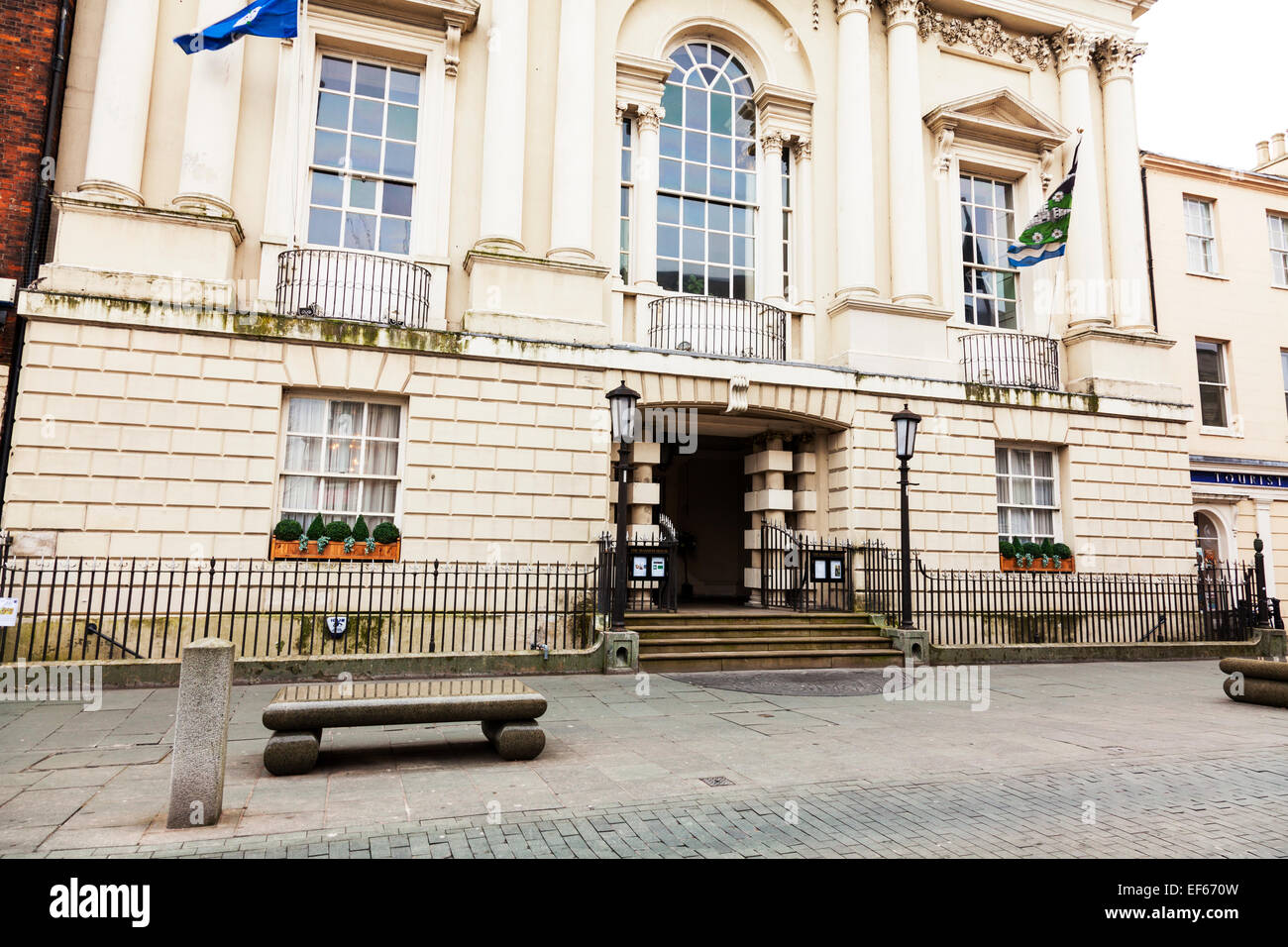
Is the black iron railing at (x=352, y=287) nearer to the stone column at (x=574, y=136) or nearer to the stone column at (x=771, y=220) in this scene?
the stone column at (x=574, y=136)

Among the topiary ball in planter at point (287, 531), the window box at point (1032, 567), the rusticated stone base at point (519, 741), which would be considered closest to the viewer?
the rusticated stone base at point (519, 741)

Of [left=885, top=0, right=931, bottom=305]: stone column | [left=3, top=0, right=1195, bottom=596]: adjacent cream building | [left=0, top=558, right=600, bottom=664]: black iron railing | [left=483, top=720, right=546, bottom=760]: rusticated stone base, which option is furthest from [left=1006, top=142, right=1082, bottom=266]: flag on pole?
[left=483, top=720, right=546, bottom=760]: rusticated stone base

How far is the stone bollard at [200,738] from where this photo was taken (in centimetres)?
454

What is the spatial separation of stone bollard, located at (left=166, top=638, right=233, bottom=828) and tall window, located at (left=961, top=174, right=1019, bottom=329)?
1625 centimetres

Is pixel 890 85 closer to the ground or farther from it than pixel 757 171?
farther from it

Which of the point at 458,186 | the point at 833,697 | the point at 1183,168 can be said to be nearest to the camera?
the point at 833,697

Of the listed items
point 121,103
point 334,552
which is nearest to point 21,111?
point 121,103

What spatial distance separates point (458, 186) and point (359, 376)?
409 centimetres

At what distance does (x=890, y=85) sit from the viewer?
16.3 metres

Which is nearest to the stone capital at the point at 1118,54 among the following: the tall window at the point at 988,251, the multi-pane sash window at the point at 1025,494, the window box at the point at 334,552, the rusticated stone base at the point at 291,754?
the tall window at the point at 988,251

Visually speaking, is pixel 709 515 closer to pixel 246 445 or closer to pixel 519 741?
pixel 246 445

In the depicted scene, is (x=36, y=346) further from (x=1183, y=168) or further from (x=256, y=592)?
(x=1183, y=168)

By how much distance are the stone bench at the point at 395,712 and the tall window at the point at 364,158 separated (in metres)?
9.05

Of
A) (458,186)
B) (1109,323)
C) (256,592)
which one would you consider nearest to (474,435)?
(256,592)
